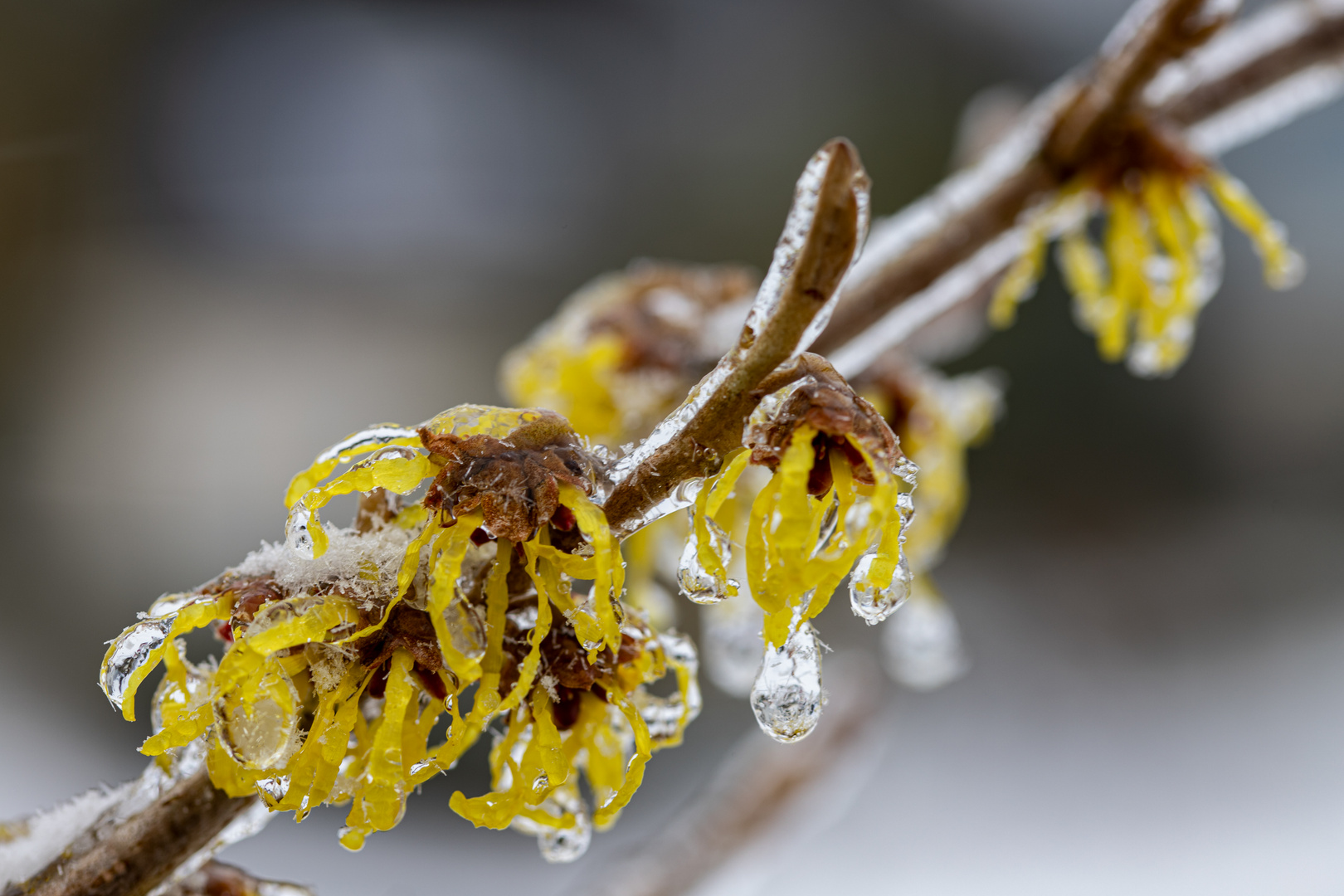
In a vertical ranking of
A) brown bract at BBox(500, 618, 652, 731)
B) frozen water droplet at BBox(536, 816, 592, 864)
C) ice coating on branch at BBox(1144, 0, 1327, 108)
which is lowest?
frozen water droplet at BBox(536, 816, 592, 864)

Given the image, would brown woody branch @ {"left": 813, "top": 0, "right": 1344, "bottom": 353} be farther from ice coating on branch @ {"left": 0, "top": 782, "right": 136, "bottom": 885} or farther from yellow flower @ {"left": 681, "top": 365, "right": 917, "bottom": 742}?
ice coating on branch @ {"left": 0, "top": 782, "right": 136, "bottom": 885}

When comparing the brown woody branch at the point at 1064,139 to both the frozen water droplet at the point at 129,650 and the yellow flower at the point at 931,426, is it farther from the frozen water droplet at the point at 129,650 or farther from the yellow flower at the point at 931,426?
the frozen water droplet at the point at 129,650

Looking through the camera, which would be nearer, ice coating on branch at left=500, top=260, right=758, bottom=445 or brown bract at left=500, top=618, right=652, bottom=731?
brown bract at left=500, top=618, right=652, bottom=731

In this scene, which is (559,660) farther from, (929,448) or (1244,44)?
(1244,44)

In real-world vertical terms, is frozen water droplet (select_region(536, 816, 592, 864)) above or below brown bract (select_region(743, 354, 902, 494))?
below

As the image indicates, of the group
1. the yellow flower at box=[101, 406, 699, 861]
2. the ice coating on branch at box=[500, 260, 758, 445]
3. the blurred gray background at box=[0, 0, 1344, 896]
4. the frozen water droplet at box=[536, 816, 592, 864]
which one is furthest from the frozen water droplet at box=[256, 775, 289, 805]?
the blurred gray background at box=[0, 0, 1344, 896]

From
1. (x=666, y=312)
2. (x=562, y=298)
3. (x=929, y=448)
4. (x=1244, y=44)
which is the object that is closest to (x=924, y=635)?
(x=929, y=448)

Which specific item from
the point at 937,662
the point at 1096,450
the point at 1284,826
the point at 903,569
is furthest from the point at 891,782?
the point at 903,569
